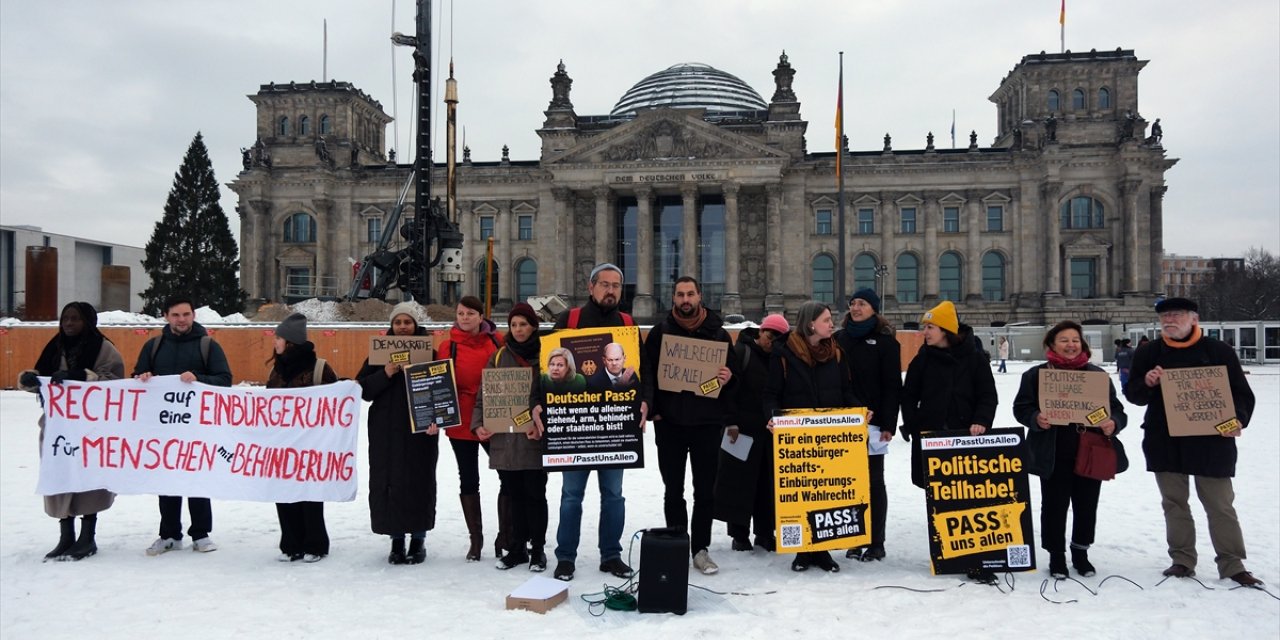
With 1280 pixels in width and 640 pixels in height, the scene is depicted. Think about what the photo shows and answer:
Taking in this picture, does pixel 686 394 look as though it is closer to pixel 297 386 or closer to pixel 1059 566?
pixel 1059 566

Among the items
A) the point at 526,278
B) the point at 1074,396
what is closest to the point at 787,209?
the point at 526,278

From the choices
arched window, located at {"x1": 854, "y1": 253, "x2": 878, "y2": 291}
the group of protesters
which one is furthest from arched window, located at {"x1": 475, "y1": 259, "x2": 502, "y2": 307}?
the group of protesters

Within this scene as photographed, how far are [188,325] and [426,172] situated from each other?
58.6ft

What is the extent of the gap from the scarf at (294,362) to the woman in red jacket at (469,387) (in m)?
1.43

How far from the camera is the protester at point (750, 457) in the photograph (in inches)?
291

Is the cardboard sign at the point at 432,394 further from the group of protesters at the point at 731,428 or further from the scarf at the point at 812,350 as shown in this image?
the scarf at the point at 812,350

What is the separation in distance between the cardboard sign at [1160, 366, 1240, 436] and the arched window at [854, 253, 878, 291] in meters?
54.4

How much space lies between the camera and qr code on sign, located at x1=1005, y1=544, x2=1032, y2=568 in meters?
7.03

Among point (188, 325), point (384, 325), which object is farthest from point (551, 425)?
point (384, 325)

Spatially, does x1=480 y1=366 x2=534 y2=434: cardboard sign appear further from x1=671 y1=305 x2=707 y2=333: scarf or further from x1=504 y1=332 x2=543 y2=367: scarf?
x1=671 y1=305 x2=707 y2=333: scarf

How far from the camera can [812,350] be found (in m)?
7.44

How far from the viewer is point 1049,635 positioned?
5.81 m

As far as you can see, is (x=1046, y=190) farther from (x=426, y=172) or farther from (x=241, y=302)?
(x=241, y=302)

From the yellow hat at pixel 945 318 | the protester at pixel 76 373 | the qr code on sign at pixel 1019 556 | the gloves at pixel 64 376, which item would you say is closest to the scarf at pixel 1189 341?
the yellow hat at pixel 945 318
